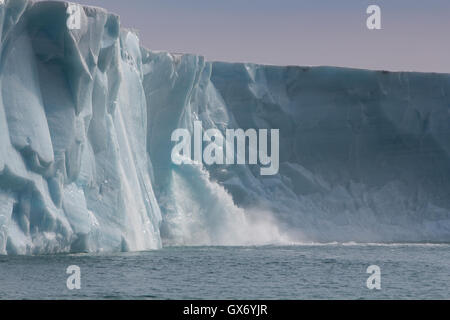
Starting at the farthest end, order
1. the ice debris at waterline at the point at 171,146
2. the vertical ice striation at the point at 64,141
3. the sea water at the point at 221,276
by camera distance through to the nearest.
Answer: the ice debris at waterline at the point at 171,146 < the vertical ice striation at the point at 64,141 < the sea water at the point at 221,276

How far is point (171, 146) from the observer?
90.5ft

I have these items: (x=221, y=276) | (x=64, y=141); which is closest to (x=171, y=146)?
(x=64, y=141)

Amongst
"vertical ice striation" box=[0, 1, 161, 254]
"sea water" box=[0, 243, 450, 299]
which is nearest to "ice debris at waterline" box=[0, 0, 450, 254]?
"vertical ice striation" box=[0, 1, 161, 254]

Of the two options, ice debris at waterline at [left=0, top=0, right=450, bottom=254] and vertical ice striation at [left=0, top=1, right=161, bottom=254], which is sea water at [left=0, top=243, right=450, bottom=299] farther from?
ice debris at waterline at [left=0, top=0, right=450, bottom=254]

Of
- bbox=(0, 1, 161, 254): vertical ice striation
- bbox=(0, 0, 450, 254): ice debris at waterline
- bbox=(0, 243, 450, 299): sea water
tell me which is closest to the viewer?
bbox=(0, 243, 450, 299): sea water

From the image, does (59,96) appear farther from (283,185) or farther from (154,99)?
(283,185)

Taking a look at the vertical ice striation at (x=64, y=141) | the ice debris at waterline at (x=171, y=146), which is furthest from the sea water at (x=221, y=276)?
the ice debris at waterline at (x=171, y=146)

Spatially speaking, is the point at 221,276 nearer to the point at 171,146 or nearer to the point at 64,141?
the point at 64,141

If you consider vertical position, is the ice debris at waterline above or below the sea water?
above

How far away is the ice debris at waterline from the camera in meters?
19.3

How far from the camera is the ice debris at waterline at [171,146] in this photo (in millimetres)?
19344

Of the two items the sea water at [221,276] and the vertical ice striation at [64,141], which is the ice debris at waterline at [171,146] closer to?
the vertical ice striation at [64,141]

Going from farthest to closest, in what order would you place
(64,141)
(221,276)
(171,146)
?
(171,146), (64,141), (221,276)

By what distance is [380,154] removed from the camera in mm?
34125
